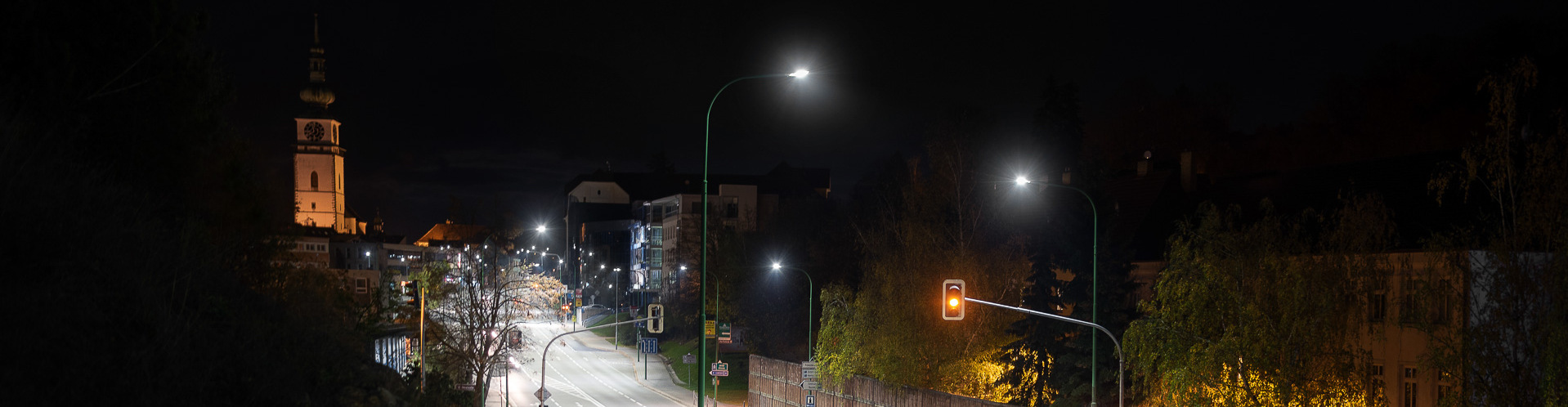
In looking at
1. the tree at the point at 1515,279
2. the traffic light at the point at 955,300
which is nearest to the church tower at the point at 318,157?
the traffic light at the point at 955,300

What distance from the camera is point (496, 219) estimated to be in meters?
57.7

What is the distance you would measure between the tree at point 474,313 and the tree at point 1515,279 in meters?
29.3

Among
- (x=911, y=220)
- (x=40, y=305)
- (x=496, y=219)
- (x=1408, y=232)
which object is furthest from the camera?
(x=496, y=219)

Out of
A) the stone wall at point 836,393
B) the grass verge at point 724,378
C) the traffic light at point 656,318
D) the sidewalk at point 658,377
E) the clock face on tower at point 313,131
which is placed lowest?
the sidewalk at point 658,377

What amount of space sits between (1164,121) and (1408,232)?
3743cm

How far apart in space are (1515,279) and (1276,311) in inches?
170

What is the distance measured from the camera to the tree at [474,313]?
45.6m

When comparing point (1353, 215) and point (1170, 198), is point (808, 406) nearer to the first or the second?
point (1170, 198)

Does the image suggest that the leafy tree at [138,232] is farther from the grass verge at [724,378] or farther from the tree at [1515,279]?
the grass verge at [724,378]

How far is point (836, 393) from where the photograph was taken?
42219 mm

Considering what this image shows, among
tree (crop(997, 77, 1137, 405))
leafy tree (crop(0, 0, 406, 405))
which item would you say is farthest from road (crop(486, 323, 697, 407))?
leafy tree (crop(0, 0, 406, 405))

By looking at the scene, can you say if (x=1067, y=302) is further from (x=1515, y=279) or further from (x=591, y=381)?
(x=591, y=381)

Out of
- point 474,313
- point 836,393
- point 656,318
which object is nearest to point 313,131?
point 474,313

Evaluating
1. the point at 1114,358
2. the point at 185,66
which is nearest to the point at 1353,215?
the point at 1114,358
